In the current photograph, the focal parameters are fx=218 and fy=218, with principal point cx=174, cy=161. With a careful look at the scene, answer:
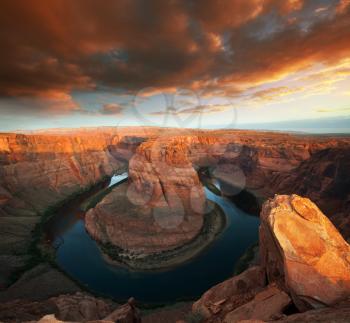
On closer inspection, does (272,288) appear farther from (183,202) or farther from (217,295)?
(183,202)

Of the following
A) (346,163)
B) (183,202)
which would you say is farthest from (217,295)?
(346,163)

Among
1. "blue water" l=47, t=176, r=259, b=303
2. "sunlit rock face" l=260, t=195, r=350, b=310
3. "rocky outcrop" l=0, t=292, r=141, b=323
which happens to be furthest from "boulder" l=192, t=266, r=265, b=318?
"blue water" l=47, t=176, r=259, b=303

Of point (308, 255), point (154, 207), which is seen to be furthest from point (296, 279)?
point (154, 207)

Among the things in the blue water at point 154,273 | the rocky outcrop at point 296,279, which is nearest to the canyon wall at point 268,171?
the blue water at point 154,273

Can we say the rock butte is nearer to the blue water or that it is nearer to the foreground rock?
the blue water

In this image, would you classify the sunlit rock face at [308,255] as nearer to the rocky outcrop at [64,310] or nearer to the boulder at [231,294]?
the boulder at [231,294]

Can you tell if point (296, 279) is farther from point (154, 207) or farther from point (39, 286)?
point (39, 286)
